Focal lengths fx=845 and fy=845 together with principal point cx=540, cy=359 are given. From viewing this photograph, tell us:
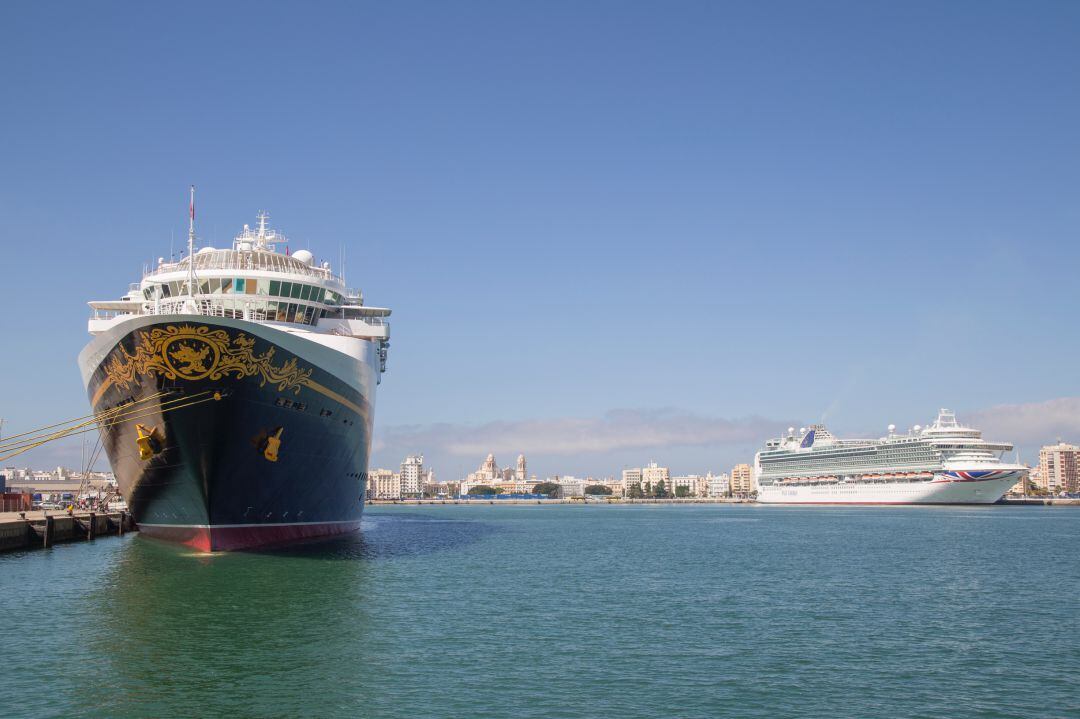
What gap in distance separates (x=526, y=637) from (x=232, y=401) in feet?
53.7

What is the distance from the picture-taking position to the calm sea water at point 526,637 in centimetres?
1622

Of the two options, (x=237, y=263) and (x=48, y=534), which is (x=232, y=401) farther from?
(x=48, y=534)

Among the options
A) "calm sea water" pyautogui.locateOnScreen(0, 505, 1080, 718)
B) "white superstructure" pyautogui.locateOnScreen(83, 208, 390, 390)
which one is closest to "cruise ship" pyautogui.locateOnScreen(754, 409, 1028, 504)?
"calm sea water" pyautogui.locateOnScreen(0, 505, 1080, 718)

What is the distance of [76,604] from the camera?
2603 cm

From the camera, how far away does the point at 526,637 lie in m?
22.0

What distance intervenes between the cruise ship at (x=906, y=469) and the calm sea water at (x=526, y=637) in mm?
88451

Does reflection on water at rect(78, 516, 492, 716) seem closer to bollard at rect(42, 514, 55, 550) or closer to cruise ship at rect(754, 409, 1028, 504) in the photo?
bollard at rect(42, 514, 55, 550)

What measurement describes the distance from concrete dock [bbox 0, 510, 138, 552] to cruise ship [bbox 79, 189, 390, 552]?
26.4 ft

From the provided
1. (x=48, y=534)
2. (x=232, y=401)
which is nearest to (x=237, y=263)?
(x=232, y=401)

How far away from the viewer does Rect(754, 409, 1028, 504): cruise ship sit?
4776 inches

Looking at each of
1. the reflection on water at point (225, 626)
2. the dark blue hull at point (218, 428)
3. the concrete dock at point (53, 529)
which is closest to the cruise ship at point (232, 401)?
the dark blue hull at point (218, 428)

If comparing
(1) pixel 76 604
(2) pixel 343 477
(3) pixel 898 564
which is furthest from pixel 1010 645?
(2) pixel 343 477

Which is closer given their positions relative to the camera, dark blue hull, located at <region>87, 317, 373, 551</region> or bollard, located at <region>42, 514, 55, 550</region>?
dark blue hull, located at <region>87, 317, 373, 551</region>

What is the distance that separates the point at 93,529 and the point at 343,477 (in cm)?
2137
